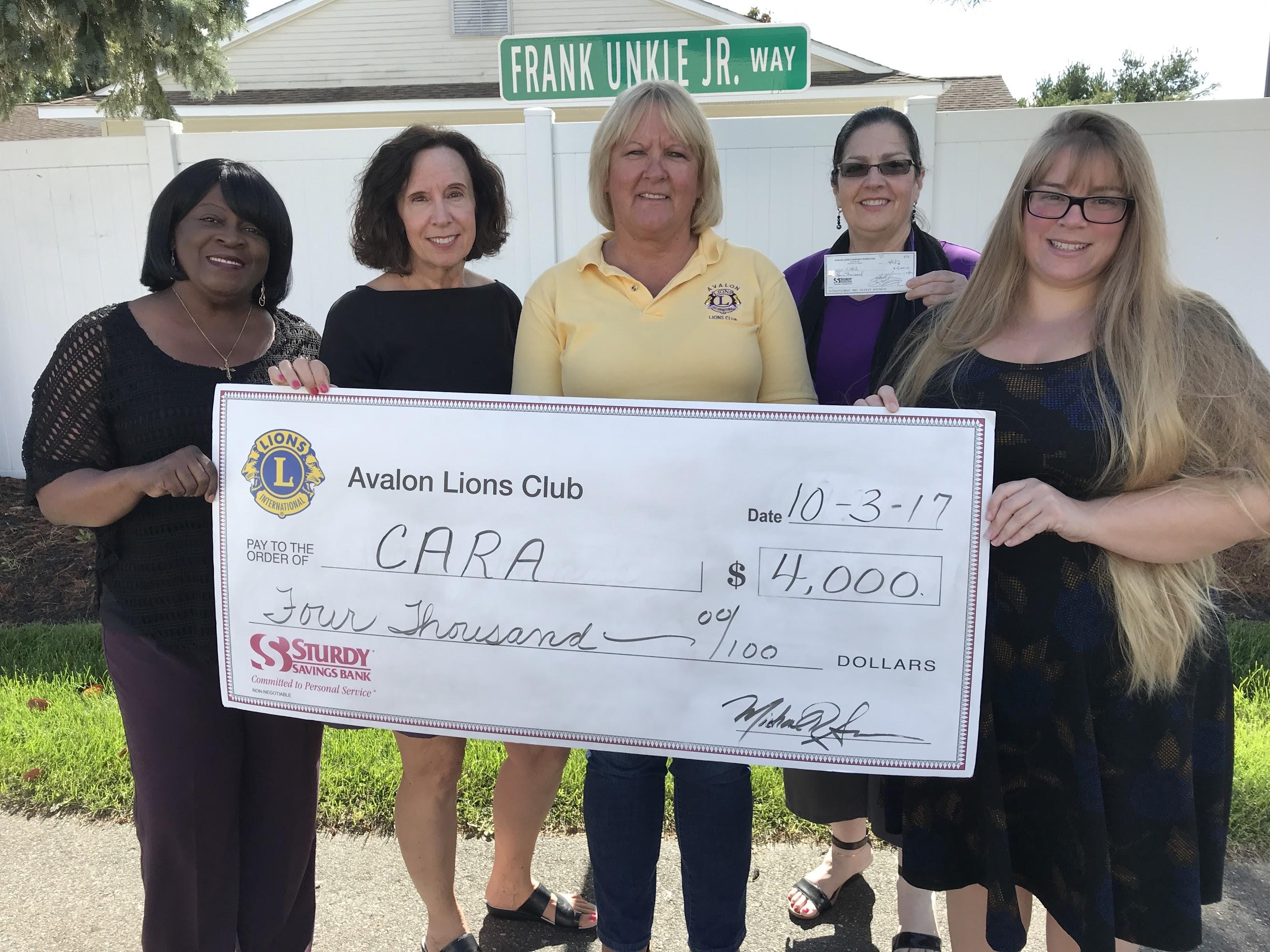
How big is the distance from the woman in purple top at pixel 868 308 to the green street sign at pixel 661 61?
3604 millimetres

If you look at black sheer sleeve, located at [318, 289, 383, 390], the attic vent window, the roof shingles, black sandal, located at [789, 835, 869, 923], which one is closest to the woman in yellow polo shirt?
black sheer sleeve, located at [318, 289, 383, 390]

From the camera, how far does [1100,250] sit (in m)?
1.90

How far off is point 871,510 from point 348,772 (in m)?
2.38

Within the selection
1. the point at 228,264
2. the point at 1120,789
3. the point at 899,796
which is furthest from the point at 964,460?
the point at 228,264

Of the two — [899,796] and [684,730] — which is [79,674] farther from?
[899,796]

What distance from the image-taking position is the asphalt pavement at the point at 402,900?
261 centimetres

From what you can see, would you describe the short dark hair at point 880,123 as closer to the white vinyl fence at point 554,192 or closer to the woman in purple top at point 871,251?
the woman in purple top at point 871,251

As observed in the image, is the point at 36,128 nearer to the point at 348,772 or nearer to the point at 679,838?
the point at 348,772

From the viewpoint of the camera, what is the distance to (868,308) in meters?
2.54

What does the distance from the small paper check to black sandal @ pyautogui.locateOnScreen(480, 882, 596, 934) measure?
6.57 feet

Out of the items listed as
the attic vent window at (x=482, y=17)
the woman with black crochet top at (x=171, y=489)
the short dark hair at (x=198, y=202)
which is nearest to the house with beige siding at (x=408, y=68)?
the attic vent window at (x=482, y=17)

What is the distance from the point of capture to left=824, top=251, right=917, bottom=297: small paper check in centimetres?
242

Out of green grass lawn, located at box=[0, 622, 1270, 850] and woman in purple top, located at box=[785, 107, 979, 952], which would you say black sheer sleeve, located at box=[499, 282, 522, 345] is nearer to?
woman in purple top, located at box=[785, 107, 979, 952]

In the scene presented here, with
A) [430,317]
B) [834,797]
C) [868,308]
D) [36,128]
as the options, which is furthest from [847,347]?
[36,128]
